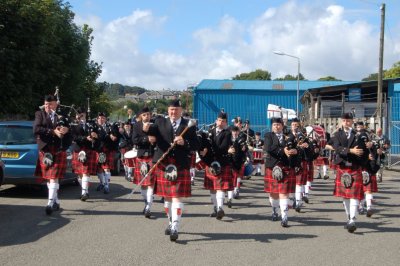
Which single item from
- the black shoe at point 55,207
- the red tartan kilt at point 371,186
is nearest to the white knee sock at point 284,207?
the red tartan kilt at point 371,186

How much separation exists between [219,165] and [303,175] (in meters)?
2.35

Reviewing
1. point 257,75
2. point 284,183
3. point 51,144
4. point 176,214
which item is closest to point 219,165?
point 284,183

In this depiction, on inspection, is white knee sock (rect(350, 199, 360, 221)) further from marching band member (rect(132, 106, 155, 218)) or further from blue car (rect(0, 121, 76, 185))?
blue car (rect(0, 121, 76, 185))

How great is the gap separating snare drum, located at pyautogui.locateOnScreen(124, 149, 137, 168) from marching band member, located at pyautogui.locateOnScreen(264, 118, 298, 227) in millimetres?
3404

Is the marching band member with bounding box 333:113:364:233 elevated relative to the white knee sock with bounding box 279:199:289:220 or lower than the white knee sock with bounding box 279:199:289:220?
elevated

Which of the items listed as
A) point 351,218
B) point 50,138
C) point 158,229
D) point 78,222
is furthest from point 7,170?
point 351,218

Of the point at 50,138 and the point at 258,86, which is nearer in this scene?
the point at 50,138

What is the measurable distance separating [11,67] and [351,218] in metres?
13.5

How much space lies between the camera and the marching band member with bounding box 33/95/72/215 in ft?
28.9

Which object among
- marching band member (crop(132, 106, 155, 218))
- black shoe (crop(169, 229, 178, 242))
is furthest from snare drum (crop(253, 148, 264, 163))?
black shoe (crop(169, 229, 178, 242))

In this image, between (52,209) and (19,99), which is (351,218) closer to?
(52,209)

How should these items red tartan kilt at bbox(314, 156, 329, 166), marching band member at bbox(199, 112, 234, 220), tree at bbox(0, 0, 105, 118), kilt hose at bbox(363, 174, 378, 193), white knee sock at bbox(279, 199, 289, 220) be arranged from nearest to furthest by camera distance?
white knee sock at bbox(279, 199, 289, 220)
marching band member at bbox(199, 112, 234, 220)
kilt hose at bbox(363, 174, 378, 193)
red tartan kilt at bbox(314, 156, 329, 166)
tree at bbox(0, 0, 105, 118)

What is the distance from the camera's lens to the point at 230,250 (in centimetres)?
674

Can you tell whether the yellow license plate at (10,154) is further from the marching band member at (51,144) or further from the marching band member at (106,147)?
the marching band member at (106,147)
